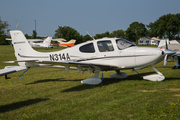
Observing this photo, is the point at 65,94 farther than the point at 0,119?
Yes

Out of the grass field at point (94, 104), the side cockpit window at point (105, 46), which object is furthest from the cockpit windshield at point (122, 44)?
the grass field at point (94, 104)

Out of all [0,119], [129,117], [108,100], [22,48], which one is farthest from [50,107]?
[22,48]

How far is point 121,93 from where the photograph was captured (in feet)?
21.9

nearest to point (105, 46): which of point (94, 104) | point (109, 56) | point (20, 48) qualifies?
point (109, 56)

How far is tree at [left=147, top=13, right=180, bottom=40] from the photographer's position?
9300cm

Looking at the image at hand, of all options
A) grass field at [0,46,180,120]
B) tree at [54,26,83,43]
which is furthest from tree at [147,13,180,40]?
grass field at [0,46,180,120]

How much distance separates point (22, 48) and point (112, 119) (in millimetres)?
7294

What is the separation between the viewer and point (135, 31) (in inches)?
4464

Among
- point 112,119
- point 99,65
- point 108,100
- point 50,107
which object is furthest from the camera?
point 99,65

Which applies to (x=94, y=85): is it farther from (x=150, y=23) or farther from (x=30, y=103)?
(x=150, y=23)

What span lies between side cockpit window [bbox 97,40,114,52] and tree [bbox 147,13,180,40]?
94353 millimetres

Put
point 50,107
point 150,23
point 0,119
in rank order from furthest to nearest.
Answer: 1. point 150,23
2. point 50,107
3. point 0,119

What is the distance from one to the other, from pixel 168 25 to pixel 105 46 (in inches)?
3778

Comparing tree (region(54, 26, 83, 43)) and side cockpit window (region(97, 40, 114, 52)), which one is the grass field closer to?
side cockpit window (region(97, 40, 114, 52))
